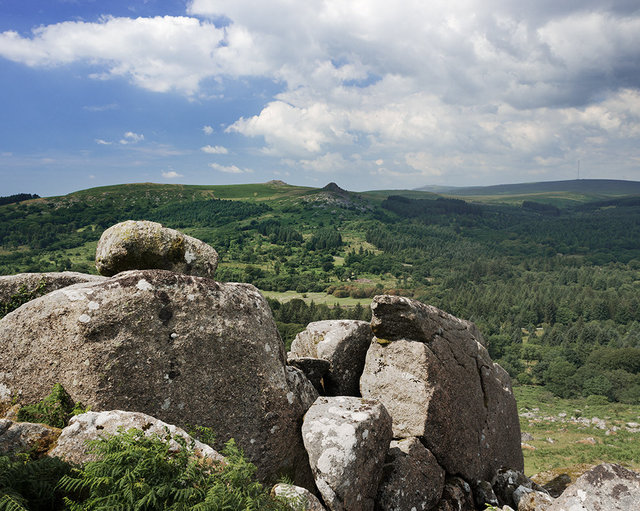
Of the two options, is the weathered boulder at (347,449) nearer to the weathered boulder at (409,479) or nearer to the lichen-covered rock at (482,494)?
the weathered boulder at (409,479)

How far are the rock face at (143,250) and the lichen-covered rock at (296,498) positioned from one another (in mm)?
8996

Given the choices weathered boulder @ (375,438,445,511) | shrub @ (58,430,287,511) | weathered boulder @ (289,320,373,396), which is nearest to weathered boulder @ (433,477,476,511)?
weathered boulder @ (375,438,445,511)

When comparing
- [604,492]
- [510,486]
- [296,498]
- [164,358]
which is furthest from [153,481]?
[510,486]

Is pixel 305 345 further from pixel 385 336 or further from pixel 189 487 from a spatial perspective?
pixel 189 487

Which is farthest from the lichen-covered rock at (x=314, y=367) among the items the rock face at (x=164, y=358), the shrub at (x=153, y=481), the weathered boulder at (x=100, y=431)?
the shrub at (x=153, y=481)

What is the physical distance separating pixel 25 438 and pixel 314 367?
9200 mm

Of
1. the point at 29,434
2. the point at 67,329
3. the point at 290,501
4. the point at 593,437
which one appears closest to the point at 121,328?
the point at 67,329

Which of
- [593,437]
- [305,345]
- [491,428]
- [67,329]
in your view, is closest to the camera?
[67,329]

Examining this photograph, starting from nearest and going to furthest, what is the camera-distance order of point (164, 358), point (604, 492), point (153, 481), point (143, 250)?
point (153, 481), point (604, 492), point (164, 358), point (143, 250)

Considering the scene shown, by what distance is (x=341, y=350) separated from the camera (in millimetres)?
15359

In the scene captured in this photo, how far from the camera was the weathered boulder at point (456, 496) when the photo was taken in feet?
38.8

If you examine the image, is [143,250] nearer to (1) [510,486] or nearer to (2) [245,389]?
(2) [245,389]

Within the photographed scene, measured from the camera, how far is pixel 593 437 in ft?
190

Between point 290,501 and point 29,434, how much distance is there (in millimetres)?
5507
